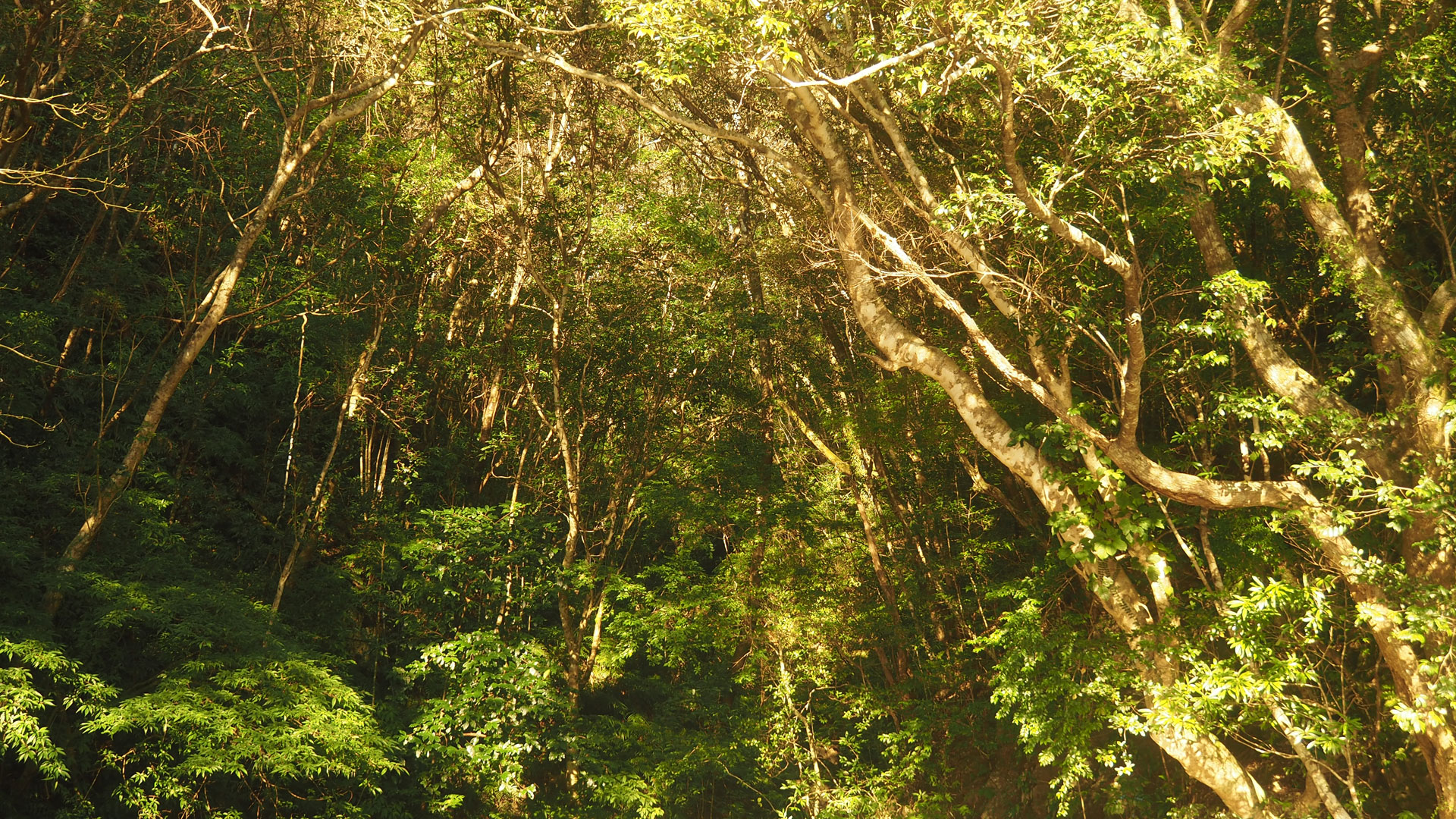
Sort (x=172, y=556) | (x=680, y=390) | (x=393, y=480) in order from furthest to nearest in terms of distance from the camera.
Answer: (x=680, y=390), (x=393, y=480), (x=172, y=556)

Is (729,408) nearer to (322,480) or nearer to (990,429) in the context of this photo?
(322,480)

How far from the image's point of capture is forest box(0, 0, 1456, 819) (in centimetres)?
577

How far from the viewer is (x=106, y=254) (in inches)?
337

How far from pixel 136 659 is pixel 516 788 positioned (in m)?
3.10

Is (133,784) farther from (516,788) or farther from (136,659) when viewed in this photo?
(516,788)

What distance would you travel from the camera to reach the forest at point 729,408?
577 centimetres

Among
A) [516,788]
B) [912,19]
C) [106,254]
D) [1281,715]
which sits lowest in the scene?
[1281,715]

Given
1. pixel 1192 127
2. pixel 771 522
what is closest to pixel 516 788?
pixel 771 522

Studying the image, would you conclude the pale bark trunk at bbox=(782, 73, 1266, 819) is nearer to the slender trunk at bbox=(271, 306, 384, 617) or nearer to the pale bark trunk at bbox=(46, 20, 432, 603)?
the pale bark trunk at bbox=(46, 20, 432, 603)

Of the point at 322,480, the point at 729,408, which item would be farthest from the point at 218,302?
the point at 729,408

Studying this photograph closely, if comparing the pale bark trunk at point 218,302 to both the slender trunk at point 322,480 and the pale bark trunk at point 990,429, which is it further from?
the pale bark trunk at point 990,429

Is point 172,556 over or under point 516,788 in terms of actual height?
over

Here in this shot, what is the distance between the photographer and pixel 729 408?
10.7m

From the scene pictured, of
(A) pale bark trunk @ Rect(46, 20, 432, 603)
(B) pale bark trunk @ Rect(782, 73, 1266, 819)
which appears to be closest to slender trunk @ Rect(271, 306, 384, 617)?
(A) pale bark trunk @ Rect(46, 20, 432, 603)
